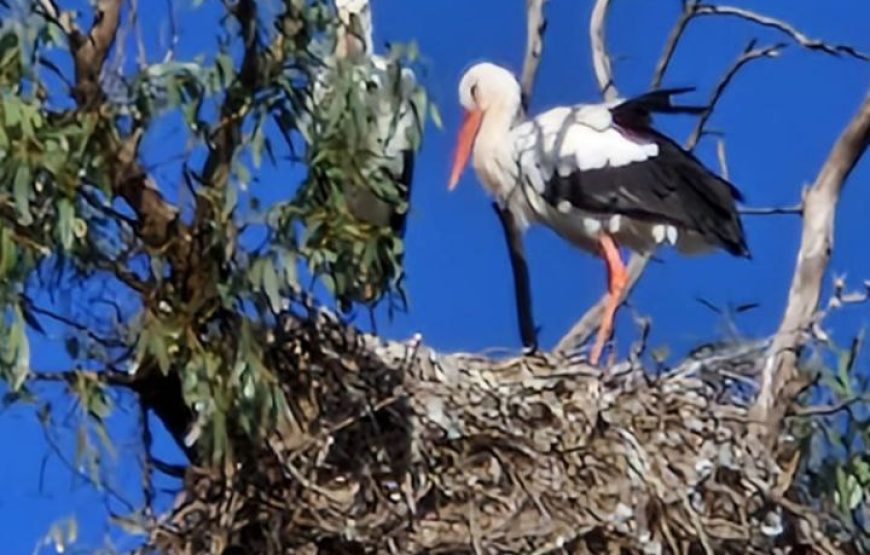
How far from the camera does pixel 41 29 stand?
413 centimetres

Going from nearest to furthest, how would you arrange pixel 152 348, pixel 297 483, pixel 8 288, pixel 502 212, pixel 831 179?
pixel 8 288 < pixel 152 348 < pixel 297 483 < pixel 831 179 < pixel 502 212

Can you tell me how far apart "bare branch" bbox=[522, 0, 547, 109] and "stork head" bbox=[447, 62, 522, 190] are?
4 cm

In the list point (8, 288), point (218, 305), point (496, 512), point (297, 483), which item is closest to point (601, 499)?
point (496, 512)

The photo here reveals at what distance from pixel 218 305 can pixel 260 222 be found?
202 millimetres

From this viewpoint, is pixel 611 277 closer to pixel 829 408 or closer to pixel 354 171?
pixel 829 408

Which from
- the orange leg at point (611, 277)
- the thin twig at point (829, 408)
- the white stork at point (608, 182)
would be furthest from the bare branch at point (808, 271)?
the orange leg at point (611, 277)

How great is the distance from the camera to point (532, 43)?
616 centimetres

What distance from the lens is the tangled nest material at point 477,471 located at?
4574mm

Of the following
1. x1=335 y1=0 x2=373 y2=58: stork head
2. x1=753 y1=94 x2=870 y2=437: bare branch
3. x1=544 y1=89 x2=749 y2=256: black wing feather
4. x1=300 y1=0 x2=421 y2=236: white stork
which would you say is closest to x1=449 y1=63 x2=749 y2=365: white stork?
x1=544 y1=89 x2=749 y2=256: black wing feather

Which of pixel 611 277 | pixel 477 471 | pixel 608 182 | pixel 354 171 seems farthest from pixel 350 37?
pixel 611 277

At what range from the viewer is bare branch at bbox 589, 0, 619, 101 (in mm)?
6230

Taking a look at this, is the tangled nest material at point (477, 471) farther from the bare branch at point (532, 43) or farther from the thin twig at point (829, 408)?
the bare branch at point (532, 43)

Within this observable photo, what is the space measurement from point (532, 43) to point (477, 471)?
5.79ft

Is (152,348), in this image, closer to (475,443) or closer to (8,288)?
(8,288)
